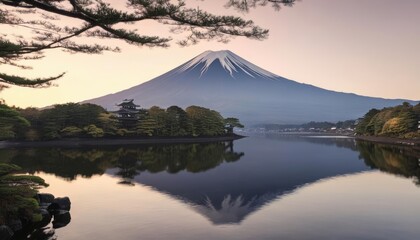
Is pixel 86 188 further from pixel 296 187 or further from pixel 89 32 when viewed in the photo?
pixel 89 32

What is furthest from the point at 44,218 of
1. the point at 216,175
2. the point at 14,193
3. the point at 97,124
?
the point at 97,124

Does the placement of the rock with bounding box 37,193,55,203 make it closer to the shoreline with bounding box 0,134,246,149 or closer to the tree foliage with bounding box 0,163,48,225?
the tree foliage with bounding box 0,163,48,225

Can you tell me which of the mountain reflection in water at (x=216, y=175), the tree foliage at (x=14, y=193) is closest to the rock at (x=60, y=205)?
the tree foliage at (x=14, y=193)

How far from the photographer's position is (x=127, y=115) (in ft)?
222

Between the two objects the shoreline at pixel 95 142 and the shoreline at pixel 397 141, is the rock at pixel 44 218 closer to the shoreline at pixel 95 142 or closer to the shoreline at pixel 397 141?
the shoreline at pixel 95 142

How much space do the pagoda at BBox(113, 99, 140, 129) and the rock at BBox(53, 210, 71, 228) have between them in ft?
170

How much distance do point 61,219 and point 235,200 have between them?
24.8 feet

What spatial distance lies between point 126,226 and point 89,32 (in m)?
6.89

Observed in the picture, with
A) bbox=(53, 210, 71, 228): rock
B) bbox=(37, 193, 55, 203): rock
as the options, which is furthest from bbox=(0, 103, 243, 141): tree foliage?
bbox=(53, 210, 71, 228): rock

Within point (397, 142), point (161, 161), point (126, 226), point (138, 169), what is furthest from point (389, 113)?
point (126, 226)

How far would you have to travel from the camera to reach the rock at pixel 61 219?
12.0 m

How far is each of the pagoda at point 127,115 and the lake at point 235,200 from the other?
35.3m

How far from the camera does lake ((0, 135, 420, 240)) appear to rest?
37.1 ft

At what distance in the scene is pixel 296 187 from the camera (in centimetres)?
2012
